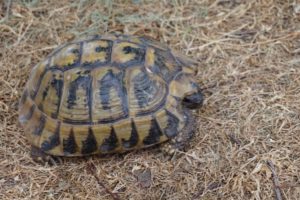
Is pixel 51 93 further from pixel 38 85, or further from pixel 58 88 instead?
pixel 38 85

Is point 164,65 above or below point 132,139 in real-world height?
above

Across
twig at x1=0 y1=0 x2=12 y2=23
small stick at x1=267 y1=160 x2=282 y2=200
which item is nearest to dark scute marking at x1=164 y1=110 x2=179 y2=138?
small stick at x1=267 y1=160 x2=282 y2=200

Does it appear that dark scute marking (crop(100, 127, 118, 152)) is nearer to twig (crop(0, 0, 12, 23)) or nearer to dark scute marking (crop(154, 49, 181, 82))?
dark scute marking (crop(154, 49, 181, 82))

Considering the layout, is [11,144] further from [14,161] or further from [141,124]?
[141,124]

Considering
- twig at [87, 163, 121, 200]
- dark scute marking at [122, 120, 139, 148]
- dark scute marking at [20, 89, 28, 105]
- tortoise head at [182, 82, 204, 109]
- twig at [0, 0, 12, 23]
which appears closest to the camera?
twig at [87, 163, 121, 200]

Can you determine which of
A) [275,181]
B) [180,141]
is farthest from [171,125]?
[275,181]

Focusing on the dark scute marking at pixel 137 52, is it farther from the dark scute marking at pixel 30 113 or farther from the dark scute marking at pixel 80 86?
the dark scute marking at pixel 30 113

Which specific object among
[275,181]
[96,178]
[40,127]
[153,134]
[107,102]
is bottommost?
[275,181]
